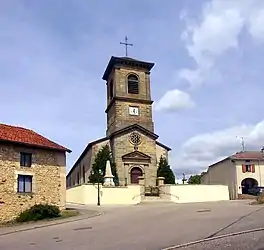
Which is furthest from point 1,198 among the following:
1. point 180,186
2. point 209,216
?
point 180,186

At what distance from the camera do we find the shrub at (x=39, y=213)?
23.7 meters

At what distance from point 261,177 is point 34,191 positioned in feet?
115

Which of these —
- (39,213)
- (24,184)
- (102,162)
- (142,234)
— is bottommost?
(142,234)

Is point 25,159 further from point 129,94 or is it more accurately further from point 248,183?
point 248,183

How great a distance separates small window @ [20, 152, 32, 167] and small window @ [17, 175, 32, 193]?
2.43ft

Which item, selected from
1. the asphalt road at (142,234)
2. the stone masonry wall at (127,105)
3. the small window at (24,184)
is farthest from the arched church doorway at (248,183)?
the asphalt road at (142,234)

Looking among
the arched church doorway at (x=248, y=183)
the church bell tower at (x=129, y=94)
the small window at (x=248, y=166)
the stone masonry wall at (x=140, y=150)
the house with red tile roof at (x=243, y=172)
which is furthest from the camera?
the small window at (x=248, y=166)

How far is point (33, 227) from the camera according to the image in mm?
20328

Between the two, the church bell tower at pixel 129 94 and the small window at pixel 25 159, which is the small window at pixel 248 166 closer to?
the church bell tower at pixel 129 94

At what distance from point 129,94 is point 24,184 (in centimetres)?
2780

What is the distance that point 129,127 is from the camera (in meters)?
48.6

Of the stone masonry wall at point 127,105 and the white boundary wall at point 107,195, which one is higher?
the stone masonry wall at point 127,105

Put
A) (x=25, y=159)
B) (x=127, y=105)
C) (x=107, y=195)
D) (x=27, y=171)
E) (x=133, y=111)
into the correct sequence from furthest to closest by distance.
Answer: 1. (x=133, y=111)
2. (x=127, y=105)
3. (x=107, y=195)
4. (x=25, y=159)
5. (x=27, y=171)

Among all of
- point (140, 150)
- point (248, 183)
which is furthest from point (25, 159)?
point (248, 183)
